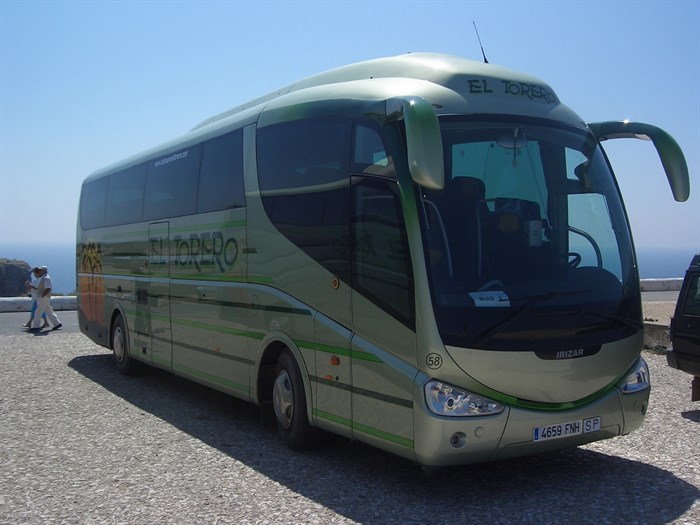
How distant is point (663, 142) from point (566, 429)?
2.93m

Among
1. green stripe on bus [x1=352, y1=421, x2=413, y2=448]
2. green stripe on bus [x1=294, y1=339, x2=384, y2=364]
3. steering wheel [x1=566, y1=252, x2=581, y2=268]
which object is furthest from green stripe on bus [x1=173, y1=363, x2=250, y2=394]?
steering wheel [x1=566, y1=252, x2=581, y2=268]

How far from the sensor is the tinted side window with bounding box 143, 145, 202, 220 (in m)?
10.2

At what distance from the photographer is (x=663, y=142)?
734 cm

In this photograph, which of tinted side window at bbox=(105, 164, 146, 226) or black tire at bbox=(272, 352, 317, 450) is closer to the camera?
black tire at bbox=(272, 352, 317, 450)

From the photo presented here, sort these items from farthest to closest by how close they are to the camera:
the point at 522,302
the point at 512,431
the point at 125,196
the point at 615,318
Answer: the point at 125,196, the point at 615,318, the point at 522,302, the point at 512,431

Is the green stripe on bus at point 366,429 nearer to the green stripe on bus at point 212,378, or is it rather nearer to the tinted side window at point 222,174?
the green stripe on bus at point 212,378

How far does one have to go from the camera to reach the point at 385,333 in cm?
630

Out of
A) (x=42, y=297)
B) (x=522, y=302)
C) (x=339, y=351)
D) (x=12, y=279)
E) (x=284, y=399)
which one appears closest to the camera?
(x=522, y=302)

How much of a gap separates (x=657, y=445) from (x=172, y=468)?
4690 millimetres

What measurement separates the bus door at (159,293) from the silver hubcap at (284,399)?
3.41 m

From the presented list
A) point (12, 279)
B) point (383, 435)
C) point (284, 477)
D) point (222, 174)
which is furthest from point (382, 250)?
point (12, 279)

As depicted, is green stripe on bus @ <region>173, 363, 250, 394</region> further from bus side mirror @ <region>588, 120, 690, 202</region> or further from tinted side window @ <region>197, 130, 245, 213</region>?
bus side mirror @ <region>588, 120, 690, 202</region>

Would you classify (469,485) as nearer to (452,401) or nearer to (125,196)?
(452,401)

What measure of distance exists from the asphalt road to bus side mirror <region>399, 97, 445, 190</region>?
2453mm
